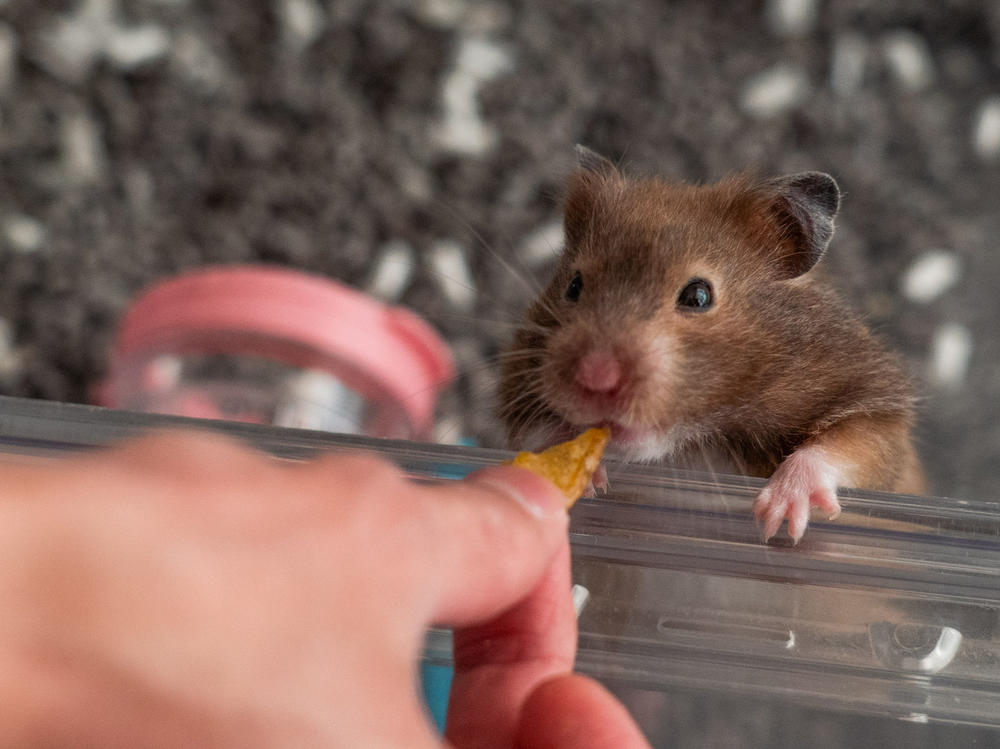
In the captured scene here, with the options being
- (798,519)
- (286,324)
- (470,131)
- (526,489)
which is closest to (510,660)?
(526,489)

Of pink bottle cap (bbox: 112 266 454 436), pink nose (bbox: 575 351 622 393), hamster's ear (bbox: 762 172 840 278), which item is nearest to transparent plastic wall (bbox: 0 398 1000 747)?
pink nose (bbox: 575 351 622 393)

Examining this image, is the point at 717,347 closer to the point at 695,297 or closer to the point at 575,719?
the point at 695,297

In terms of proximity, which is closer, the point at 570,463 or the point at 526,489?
the point at 526,489

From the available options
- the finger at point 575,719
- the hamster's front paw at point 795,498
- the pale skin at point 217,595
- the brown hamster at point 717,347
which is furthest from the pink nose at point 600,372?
the pale skin at point 217,595

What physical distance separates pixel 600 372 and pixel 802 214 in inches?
19.5

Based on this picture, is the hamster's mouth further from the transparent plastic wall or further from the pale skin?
the pale skin

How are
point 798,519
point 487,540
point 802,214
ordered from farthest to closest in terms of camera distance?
1. point 802,214
2. point 798,519
3. point 487,540

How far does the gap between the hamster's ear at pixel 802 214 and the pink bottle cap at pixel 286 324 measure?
102 centimetres

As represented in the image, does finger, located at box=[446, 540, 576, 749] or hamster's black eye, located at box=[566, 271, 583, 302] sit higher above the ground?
hamster's black eye, located at box=[566, 271, 583, 302]

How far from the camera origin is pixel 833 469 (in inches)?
57.7

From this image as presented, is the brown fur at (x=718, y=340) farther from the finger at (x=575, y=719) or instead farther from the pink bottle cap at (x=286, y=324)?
the pink bottle cap at (x=286, y=324)

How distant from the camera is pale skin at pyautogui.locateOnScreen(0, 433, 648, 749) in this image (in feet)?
2.00

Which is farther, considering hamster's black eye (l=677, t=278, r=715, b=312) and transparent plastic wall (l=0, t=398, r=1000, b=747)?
hamster's black eye (l=677, t=278, r=715, b=312)

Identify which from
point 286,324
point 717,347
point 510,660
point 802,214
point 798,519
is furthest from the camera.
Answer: point 286,324
